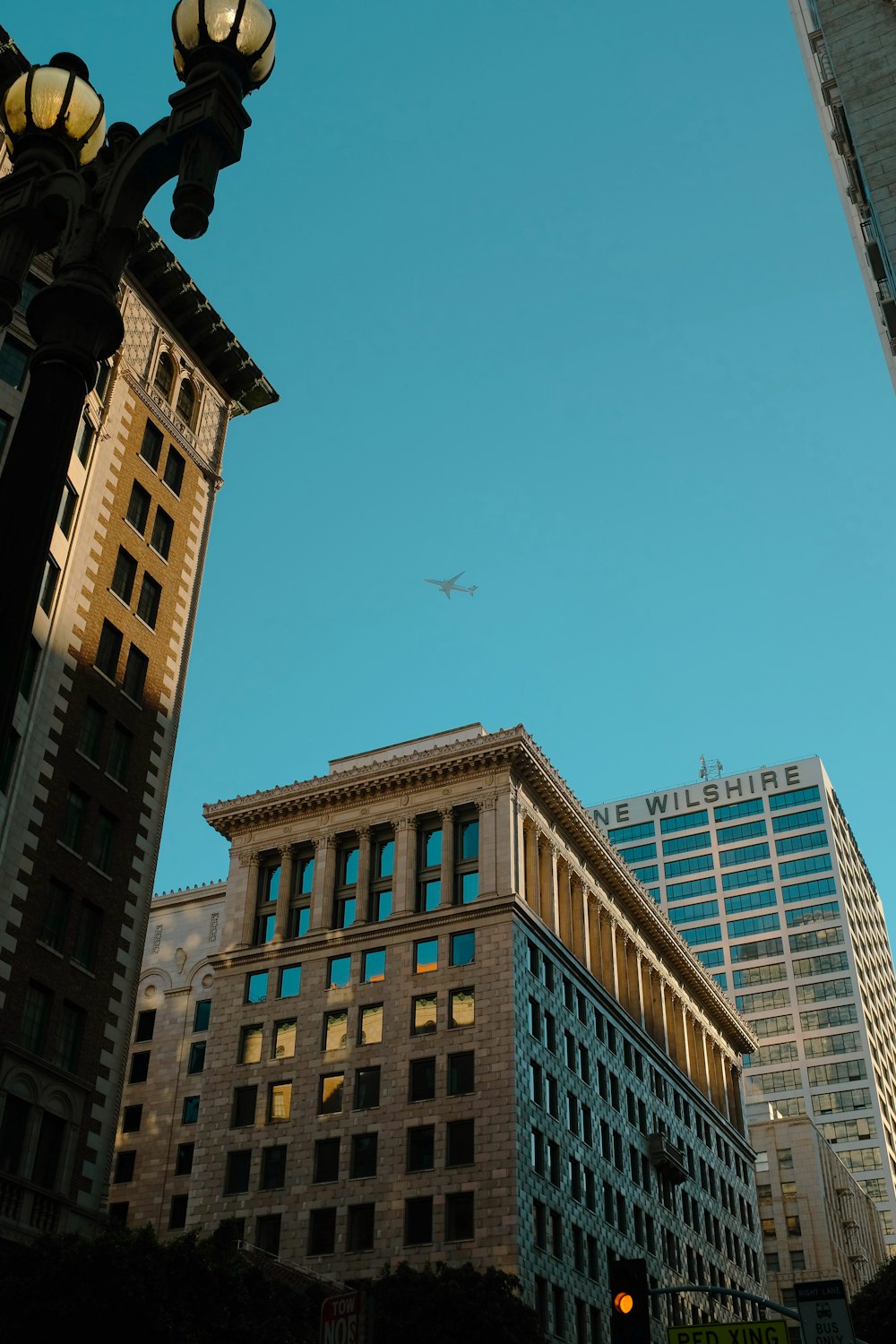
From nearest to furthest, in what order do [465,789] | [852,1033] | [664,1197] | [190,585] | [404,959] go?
[190,585]
[404,959]
[465,789]
[664,1197]
[852,1033]

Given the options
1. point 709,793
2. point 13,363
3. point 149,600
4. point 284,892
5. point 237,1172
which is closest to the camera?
point 13,363

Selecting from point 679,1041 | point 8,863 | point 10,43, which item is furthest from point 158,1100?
point 10,43

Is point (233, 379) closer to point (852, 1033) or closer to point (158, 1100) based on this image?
point (158, 1100)

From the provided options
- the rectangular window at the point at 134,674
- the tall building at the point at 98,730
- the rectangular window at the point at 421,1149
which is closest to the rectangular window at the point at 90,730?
the tall building at the point at 98,730

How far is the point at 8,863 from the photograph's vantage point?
32.9 meters

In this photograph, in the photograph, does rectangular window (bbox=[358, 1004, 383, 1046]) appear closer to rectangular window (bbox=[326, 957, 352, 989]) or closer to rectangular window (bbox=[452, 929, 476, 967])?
rectangular window (bbox=[326, 957, 352, 989])

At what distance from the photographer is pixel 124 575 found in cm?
4147

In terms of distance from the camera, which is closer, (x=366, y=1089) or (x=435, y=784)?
(x=366, y=1089)

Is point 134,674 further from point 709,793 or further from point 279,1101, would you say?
point 709,793

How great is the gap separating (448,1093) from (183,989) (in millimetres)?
24062

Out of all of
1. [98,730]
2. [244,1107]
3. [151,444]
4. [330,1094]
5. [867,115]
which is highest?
[867,115]

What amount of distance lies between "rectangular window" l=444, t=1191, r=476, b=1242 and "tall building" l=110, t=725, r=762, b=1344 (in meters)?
0.11

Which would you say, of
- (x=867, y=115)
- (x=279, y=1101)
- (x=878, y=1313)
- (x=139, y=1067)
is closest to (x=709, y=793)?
(x=139, y=1067)

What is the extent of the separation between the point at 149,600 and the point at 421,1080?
34.9 meters
